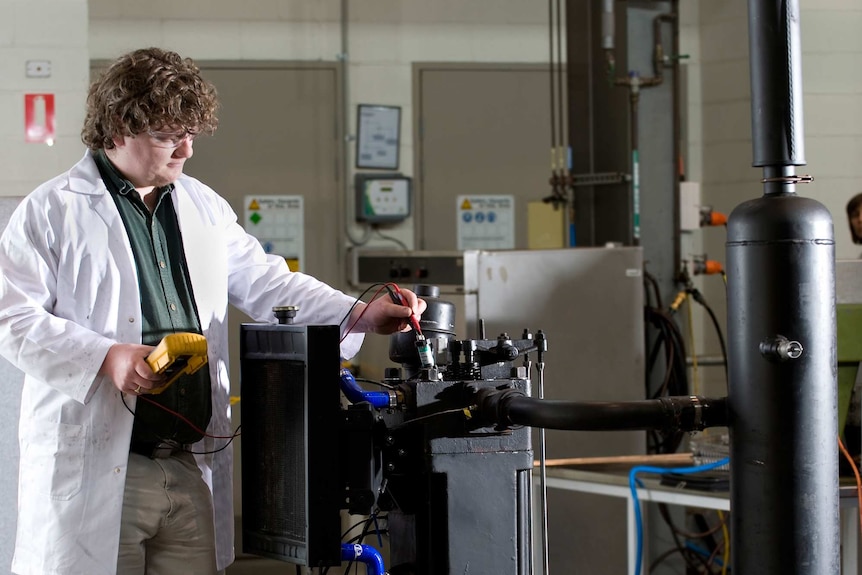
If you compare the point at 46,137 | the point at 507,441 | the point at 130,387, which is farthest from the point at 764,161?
the point at 46,137

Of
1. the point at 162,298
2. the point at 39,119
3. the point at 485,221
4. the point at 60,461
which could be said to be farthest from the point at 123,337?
the point at 485,221

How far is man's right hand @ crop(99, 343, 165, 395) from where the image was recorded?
1354mm

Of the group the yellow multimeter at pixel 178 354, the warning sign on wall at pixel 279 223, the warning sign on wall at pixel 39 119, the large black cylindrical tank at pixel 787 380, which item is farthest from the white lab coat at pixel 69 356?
the warning sign on wall at pixel 279 223

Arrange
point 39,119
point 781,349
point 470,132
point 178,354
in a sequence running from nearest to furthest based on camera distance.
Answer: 1. point 781,349
2. point 178,354
3. point 39,119
4. point 470,132

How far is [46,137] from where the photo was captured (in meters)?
3.73

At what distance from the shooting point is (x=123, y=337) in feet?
5.02

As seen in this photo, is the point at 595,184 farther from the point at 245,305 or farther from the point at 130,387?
the point at 130,387

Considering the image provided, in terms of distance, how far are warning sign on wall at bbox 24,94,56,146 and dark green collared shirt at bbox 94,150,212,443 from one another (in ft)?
7.55

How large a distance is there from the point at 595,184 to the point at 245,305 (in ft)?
6.87

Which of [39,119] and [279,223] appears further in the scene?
[279,223]

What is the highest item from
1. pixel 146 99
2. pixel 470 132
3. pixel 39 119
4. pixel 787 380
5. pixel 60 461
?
pixel 470 132

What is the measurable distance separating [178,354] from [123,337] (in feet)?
0.95

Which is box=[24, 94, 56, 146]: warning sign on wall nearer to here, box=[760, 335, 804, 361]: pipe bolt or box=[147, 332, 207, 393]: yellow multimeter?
box=[147, 332, 207, 393]: yellow multimeter

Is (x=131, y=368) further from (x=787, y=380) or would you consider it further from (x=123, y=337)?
(x=787, y=380)
